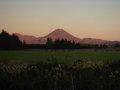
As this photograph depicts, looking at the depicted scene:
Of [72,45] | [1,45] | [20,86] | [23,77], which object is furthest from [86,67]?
[72,45]

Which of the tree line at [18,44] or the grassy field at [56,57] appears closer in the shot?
the grassy field at [56,57]

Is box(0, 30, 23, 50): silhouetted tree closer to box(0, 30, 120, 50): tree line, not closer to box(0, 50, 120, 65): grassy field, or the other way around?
box(0, 30, 120, 50): tree line

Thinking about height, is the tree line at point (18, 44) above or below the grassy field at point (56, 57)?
above

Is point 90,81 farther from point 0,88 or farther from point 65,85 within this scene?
point 0,88

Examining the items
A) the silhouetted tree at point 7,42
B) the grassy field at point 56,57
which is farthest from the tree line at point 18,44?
the grassy field at point 56,57

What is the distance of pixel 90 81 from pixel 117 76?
1.54 m

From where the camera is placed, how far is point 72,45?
106 metres

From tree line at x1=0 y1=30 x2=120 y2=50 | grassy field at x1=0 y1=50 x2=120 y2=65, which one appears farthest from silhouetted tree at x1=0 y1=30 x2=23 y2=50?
grassy field at x1=0 y1=50 x2=120 y2=65

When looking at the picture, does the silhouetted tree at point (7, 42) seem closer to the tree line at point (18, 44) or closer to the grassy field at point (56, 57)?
the tree line at point (18, 44)

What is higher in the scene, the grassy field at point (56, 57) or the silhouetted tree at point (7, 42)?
the silhouetted tree at point (7, 42)

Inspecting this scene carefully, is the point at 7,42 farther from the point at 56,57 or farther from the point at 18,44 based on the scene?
the point at 56,57

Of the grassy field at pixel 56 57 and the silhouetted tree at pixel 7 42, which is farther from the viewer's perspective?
the silhouetted tree at pixel 7 42

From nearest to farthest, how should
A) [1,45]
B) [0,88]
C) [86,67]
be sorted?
[0,88], [86,67], [1,45]

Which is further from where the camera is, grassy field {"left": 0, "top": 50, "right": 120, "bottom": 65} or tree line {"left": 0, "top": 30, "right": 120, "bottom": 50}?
tree line {"left": 0, "top": 30, "right": 120, "bottom": 50}
